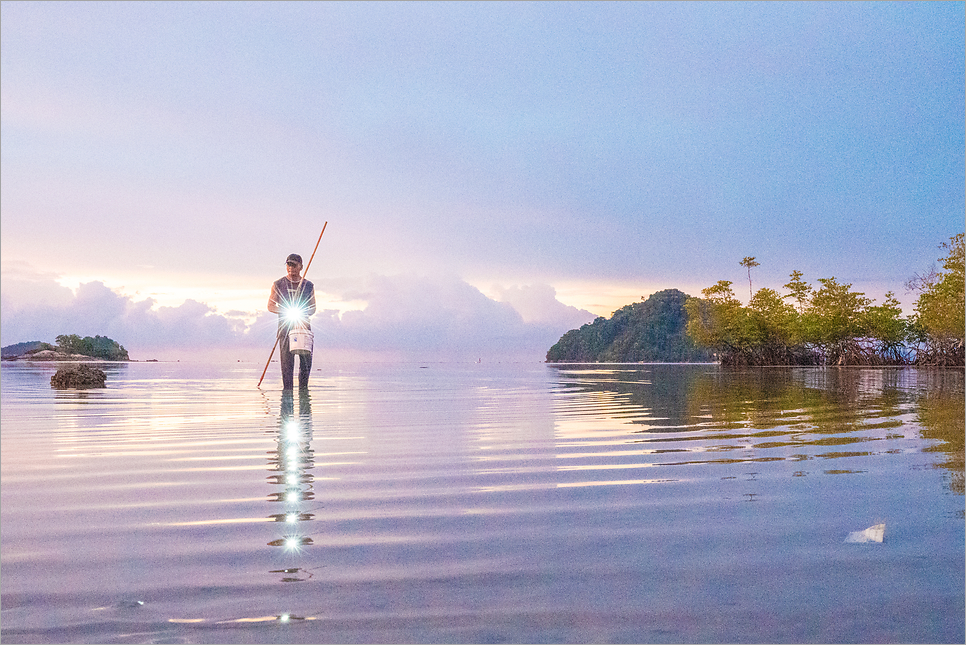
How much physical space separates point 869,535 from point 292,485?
2997 millimetres

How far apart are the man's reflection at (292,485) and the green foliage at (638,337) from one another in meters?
150

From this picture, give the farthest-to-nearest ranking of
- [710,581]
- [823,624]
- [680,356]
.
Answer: [680,356]
[710,581]
[823,624]

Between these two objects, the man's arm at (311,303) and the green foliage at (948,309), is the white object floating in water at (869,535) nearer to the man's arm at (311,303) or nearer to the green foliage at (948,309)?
the man's arm at (311,303)

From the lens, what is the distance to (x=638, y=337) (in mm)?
166375

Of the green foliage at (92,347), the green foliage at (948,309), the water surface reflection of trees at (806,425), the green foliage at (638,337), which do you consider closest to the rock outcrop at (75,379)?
the water surface reflection of trees at (806,425)

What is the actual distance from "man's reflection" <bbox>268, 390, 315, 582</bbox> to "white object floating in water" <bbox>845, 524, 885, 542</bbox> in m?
2.28

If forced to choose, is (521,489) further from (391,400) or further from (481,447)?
(391,400)

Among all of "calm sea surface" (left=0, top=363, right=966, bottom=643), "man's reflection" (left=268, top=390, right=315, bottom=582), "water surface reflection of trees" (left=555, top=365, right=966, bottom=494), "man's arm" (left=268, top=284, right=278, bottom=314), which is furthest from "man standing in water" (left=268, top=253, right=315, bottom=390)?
"calm sea surface" (left=0, top=363, right=966, bottom=643)

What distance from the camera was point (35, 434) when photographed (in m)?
6.98

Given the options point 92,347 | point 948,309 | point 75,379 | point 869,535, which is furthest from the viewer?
point 92,347

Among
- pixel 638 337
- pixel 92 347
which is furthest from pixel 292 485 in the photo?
pixel 638 337

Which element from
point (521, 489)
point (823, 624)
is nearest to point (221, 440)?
point (521, 489)

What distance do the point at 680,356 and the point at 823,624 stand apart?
527 feet

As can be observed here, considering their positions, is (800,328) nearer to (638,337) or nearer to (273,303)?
(273,303)
